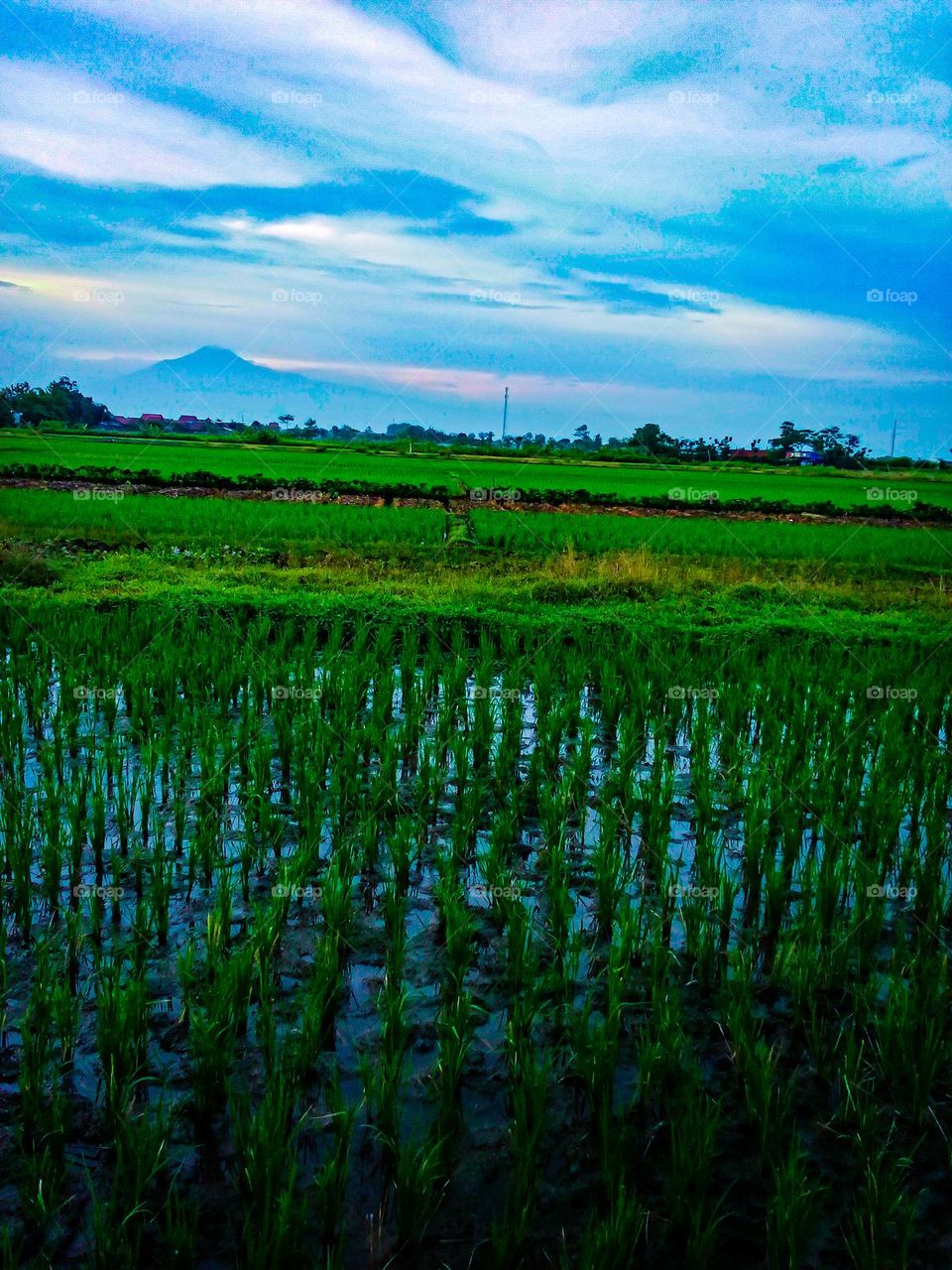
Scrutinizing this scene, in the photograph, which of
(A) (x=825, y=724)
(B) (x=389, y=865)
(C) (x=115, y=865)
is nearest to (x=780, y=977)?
(B) (x=389, y=865)

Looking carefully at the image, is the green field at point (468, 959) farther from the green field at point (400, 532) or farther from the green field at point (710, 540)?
the green field at point (710, 540)

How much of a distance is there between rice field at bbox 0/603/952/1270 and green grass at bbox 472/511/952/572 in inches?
308

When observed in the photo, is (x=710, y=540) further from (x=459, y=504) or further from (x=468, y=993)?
(x=468, y=993)

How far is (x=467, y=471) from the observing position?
86.9ft

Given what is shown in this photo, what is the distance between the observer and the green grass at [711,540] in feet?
42.9

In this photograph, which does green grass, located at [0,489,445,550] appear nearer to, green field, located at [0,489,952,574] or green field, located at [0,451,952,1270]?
green field, located at [0,489,952,574]

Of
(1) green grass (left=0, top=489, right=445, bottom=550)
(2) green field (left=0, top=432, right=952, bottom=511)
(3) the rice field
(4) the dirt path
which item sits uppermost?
(2) green field (left=0, top=432, right=952, bottom=511)

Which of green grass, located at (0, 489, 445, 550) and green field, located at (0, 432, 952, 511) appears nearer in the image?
green grass, located at (0, 489, 445, 550)

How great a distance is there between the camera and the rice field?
2.03 meters

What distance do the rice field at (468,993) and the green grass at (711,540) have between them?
7.83 m

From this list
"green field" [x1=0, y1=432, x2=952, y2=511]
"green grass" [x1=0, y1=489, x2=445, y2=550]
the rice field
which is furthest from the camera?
"green field" [x1=0, y1=432, x2=952, y2=511]

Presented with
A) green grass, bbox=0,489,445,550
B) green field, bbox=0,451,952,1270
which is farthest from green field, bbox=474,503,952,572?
green field, bbox=0,451,952,1270

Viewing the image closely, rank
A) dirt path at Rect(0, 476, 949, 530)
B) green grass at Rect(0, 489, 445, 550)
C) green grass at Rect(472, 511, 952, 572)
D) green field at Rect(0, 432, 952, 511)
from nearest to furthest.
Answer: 1. green grass at Rect(0, 489, 445, 550)
2. green grass at Rect(472, 511, 952, 572)
3. dirt path at Rect(0, 476, 949, 530)
4. green field at Rect(0, 432, 952, 511)

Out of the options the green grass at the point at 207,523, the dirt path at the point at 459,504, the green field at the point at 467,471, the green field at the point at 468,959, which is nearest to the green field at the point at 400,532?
the green grass at the point at 207,523
